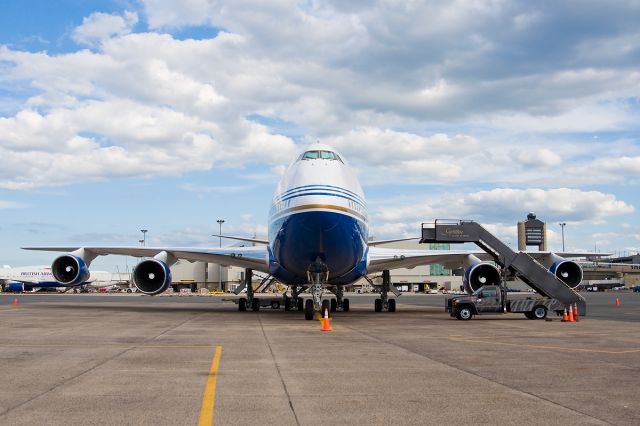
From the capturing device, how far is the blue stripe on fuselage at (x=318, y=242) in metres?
21.2

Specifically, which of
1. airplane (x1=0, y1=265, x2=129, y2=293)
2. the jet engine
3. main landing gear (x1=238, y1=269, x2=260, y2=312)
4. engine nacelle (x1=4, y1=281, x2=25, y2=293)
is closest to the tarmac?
the jet engine

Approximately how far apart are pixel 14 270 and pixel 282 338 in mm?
107512

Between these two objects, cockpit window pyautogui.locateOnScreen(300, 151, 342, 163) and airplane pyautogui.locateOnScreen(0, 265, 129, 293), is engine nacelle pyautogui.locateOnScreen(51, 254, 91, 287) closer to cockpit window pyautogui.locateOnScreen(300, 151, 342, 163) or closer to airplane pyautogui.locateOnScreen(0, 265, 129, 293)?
cockpit window pyautogui.locateOnScreen(300, 151, 342, 163)

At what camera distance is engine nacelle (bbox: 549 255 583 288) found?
3008 centimetres

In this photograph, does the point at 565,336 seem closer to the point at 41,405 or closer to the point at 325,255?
the point at 325,255

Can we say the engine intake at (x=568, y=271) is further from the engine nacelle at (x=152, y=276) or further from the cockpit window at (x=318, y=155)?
the engine nacelle at (x=152, y=276)

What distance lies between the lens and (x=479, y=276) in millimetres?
29297

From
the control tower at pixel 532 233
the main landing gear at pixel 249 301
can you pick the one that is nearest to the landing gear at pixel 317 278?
the main landing gear at pixel 249 301

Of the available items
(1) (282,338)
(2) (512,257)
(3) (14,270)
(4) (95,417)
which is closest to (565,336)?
(1) (282,338)

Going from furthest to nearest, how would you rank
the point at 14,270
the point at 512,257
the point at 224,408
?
the point at 14,270
the point at 512,257
the point at 224,408

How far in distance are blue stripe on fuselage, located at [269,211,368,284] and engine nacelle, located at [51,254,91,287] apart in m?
10.6

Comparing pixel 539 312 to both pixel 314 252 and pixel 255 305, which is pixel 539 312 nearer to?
pixel 314 252

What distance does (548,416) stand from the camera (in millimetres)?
6926

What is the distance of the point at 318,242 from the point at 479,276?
10.6m
